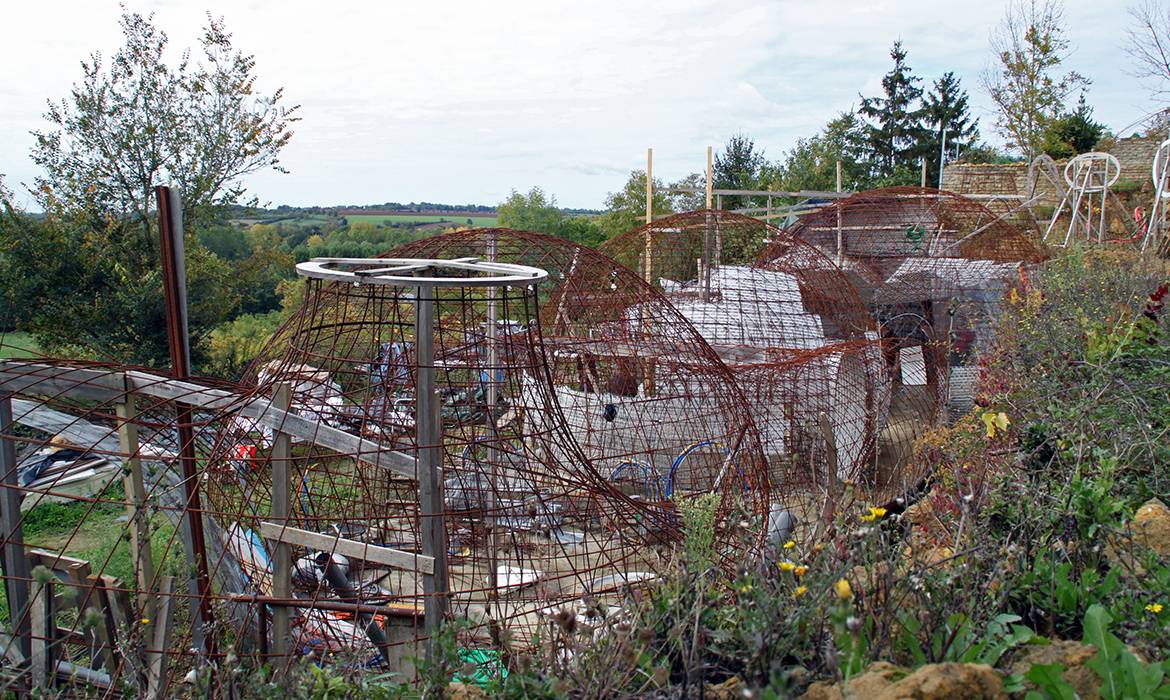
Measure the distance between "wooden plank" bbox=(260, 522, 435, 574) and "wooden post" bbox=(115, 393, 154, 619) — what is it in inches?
15.4

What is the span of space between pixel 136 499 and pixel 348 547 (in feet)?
2.84

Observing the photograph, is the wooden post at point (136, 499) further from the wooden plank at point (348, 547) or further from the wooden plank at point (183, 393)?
the wooden plank at point (348, 547)

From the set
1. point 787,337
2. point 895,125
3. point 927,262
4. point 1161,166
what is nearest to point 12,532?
point 787,337

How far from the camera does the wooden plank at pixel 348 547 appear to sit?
2.81m

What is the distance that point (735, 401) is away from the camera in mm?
4652

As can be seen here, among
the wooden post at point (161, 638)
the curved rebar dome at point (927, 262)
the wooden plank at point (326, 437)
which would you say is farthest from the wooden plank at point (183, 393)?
the curved rebar dome at point (927, 262)

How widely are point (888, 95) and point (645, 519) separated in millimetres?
33350

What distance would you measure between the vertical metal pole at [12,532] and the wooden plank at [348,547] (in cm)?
107

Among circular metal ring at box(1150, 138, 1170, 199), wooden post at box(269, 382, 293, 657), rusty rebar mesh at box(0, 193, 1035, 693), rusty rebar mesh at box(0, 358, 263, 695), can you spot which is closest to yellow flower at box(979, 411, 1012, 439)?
rusty rebar mesh at box(0, 193, 1035, 693)

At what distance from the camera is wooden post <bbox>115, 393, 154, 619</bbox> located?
2.80m

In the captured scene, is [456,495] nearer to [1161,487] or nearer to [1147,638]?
[1161,487]

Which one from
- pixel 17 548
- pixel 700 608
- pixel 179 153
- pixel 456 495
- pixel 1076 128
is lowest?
pixel 456 495

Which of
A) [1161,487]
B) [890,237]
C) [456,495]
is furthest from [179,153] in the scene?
[1161,487]

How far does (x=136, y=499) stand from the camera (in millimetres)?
3076
